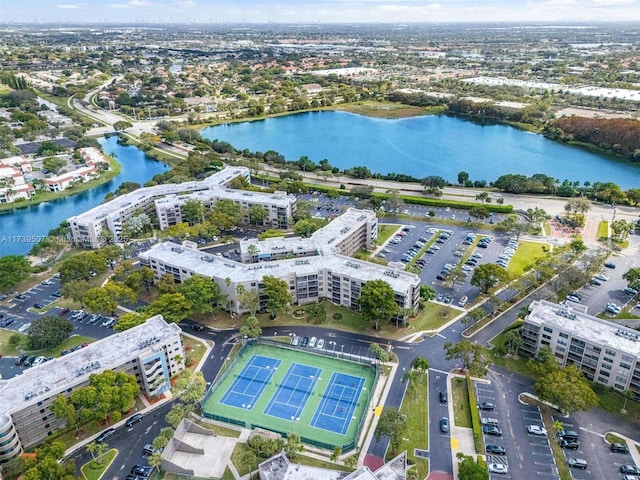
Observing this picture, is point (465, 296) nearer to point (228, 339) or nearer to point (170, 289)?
point (228, 339)

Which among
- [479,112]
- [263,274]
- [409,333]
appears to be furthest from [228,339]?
[479,112]

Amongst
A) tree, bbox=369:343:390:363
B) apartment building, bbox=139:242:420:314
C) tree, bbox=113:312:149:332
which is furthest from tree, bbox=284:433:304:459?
tree, bbox=113:312:149:332

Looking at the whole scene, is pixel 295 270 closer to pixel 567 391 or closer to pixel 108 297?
pixel 108 297

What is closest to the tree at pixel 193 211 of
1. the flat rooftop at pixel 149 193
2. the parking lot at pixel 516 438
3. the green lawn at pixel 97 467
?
the flat rooftop at pixel 149 193

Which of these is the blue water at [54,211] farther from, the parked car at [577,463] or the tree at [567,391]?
the parked car at [577,463]

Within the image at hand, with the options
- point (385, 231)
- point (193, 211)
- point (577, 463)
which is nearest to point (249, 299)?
point (193, 211)

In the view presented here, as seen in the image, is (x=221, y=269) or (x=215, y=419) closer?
(x=215, y=419)

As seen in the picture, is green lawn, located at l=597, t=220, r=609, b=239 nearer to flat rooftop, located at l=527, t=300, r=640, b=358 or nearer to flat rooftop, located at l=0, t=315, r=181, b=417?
flat rooftop, located at l=527, t=300, r=640, b=358
